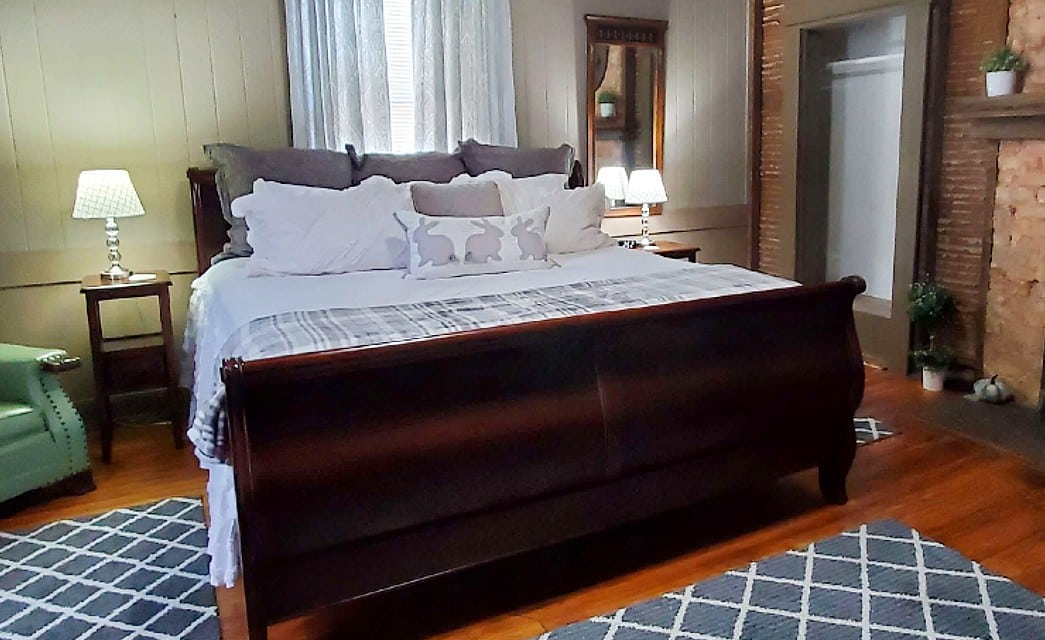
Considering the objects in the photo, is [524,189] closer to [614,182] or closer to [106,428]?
[614,182]

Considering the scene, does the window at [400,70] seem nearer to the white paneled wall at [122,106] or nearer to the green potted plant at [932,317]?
the white paneled wall at [122,106]

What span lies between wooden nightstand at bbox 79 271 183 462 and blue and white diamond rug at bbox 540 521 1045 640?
86.8 inches

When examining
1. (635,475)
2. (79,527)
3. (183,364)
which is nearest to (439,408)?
(635,475)

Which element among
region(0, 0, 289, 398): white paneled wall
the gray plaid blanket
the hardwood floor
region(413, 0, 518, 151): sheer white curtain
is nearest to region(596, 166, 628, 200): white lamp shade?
region(413, 0, 518, 151): sheer white curtain

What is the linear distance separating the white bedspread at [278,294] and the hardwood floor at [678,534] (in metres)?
0.34

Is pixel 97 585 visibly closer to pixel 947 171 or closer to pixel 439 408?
pixel 439 408

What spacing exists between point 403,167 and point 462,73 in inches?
29.1

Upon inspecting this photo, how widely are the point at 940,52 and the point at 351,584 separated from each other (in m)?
3.72

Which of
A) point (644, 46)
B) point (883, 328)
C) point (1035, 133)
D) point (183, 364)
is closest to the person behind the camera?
point (1035, 133)

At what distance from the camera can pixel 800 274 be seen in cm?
504

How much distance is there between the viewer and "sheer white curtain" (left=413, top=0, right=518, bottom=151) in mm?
4078

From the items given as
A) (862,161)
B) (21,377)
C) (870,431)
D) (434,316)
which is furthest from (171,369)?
(862,161)

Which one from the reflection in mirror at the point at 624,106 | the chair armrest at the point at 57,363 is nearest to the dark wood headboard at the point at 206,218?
the chair armrest at the point at 57,363

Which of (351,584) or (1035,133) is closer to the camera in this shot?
(351,584)
